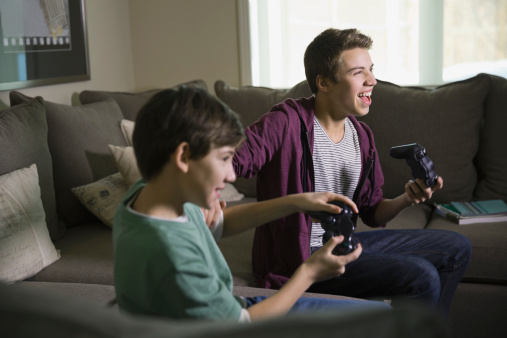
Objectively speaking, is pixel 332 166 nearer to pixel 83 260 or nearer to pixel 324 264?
pixel 324 264

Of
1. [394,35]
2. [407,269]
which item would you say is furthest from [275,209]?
[394,35]

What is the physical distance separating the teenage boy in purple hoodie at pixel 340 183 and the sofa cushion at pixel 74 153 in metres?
0.95

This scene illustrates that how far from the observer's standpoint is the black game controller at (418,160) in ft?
6.23

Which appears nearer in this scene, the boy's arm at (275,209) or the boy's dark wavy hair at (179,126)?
the boy's dark wavy hair at (179,126)

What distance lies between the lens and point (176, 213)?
1208mm

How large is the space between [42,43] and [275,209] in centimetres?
208

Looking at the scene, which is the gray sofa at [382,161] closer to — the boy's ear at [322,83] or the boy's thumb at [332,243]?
the boy's ear at [322,83]

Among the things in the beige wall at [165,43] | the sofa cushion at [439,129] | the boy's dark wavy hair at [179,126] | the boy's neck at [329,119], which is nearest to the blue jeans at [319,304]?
the boy's dark wavy hair at [179,126]

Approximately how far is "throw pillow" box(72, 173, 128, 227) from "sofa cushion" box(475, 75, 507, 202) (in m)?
1.60

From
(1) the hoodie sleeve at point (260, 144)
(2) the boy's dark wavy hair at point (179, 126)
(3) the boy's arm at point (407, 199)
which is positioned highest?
(2) the boy's dark wavy hair at point (179, 126)

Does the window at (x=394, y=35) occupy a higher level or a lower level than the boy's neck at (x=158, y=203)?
higher

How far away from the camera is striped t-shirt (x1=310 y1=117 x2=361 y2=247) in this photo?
2.04 metres

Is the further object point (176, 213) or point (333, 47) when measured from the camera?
point (333, 47)

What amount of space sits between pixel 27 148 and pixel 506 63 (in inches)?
99.4
